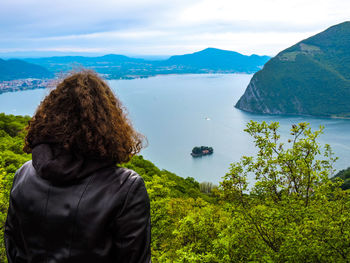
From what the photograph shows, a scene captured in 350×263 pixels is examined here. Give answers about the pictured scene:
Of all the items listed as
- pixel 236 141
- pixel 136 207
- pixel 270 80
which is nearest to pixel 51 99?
pixel 136 207

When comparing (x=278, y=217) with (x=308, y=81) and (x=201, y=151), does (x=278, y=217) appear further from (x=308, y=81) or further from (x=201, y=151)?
(x=308, y=81)

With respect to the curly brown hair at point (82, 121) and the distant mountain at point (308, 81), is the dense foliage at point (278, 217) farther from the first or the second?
the distant mountain at point (308, 81)

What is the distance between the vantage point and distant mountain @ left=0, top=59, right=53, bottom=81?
170375mm

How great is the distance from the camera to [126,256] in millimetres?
1352

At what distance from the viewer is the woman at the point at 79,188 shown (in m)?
1.33

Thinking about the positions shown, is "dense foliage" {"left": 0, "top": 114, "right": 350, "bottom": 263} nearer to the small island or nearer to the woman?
the woman

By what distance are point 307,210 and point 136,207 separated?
5.33 m

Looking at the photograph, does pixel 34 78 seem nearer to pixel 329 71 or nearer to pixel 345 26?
pixel 329 71

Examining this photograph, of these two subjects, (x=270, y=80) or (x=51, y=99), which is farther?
(x=270, y=80)

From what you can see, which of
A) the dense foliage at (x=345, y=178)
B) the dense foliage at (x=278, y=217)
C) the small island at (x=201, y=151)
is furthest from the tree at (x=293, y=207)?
the small island at (x=201, y=151)

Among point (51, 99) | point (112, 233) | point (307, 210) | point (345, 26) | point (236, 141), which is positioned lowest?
point (236, 141)

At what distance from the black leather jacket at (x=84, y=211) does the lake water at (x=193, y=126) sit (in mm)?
39397

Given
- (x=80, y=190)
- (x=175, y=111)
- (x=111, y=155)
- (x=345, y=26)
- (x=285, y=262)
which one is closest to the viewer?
(x=80, y=190)

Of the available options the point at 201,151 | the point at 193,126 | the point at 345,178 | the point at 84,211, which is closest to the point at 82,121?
the point at 84,211
